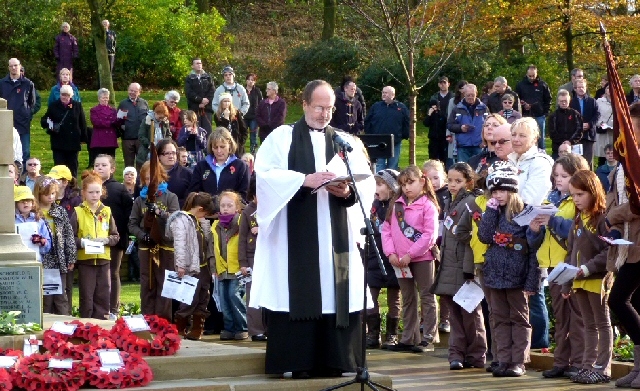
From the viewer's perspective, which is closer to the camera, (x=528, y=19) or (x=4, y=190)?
(x=4, y=190)

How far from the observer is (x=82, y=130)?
22578 mm

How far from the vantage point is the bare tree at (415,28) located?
755 inches

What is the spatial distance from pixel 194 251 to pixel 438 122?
10.9 metres

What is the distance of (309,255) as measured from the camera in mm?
9445

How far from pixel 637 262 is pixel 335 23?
28.9 metres

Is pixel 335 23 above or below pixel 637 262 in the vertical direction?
above

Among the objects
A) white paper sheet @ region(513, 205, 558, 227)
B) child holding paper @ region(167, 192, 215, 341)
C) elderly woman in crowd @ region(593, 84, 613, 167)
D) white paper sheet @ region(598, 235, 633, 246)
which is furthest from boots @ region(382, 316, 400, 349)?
elderly woman in crowd @ region(593, 84, 613, 167)

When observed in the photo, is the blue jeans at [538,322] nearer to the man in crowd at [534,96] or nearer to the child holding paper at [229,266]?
the child holding paper at [229,266]

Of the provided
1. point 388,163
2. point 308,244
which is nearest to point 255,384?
point 308,244

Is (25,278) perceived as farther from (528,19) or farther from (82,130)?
(528,19)

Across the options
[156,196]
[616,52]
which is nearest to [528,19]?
[616,52]

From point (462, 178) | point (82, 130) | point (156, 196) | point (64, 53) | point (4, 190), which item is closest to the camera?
point (4, 190)

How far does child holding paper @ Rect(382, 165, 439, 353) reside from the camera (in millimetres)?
12516

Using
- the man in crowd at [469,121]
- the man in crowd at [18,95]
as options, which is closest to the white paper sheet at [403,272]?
the man in crowd at [469,121]
